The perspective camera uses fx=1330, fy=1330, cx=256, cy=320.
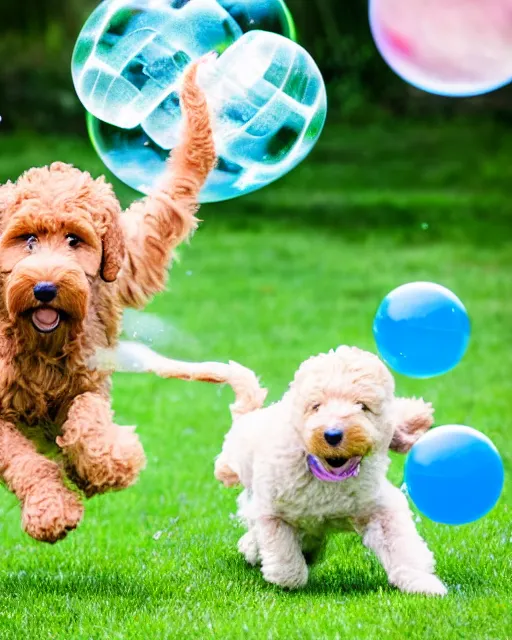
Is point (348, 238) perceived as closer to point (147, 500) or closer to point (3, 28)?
point (3, 28)

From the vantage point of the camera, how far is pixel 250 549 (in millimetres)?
5816

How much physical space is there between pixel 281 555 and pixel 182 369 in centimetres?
84

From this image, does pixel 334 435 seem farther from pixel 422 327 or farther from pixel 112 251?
pixel 112 251

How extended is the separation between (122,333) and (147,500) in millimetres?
2584

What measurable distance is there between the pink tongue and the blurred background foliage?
773 inches

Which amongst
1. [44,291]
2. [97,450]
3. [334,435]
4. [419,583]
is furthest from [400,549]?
[44,291]

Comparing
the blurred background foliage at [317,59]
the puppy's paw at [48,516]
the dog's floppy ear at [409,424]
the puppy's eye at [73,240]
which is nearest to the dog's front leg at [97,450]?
the puppy's paw at [48,516]

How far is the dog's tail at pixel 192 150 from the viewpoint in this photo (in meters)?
5.35

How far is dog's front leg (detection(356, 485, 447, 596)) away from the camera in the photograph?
5.07m

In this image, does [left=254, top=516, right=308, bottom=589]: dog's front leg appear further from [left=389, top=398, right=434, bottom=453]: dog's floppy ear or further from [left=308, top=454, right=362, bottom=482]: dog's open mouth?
[left=389, top=398, right=434, bottom=453]: dog's floppy ear

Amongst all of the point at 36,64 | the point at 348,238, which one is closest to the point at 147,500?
the point at 348,238

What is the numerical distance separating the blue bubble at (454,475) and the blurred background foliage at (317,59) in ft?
63.0

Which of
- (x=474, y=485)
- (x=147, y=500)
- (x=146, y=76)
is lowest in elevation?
(x=147, y=500)

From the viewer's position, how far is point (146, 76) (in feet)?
18.6
